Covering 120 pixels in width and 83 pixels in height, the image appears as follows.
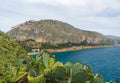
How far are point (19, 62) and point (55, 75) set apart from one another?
4.34 ft

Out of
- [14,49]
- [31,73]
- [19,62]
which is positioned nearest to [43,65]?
[31,73]

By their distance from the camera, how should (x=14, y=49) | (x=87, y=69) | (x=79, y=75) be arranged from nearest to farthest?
(x=79, y=75) → (x=87, y=69) → (x=14, y=49)

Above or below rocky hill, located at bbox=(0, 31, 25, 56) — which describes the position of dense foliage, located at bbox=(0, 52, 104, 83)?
below

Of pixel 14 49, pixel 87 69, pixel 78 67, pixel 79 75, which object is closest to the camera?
pixel 79 75

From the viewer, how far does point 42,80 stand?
482 centimetres

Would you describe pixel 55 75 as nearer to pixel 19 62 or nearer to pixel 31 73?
pixel 31 73

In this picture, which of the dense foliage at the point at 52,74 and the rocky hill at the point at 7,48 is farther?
the rocky hill at the point at 7,48

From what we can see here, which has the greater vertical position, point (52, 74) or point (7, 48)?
point (7, 48)

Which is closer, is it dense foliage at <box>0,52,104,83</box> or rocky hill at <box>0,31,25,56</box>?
dense foliage at <box>0,52,104,83</box>

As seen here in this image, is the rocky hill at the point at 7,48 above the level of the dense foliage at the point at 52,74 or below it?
above

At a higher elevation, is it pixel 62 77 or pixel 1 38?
pixel 1 38

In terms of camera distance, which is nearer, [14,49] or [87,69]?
[87,69]

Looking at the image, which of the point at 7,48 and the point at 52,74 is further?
the point at 7,48

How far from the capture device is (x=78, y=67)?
16.6ft
